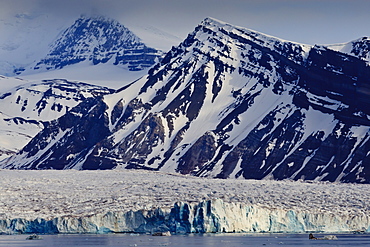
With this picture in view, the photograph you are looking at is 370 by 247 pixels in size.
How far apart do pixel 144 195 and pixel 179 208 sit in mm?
17394

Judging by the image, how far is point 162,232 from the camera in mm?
141500

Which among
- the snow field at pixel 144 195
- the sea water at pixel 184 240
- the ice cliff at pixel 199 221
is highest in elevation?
the snow field at pixel 144 195

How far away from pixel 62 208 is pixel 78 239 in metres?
6.86

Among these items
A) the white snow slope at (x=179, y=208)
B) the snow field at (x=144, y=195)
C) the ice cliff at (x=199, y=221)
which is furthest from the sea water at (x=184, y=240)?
the snow field at (x=144, y=195)

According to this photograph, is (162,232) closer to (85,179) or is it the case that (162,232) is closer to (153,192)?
(153,192)

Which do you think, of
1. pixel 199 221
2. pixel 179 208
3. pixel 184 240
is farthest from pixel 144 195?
pixel 184 240

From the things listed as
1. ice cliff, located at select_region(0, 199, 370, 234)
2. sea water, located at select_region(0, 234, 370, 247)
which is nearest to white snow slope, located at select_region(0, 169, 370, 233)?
ice cliff, located at select_region(0, 199, 370, 234)

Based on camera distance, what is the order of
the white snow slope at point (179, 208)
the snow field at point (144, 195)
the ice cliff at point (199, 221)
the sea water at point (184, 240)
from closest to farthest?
the sea water at point (184, 240) < the ice cliff at point (199, 221) < the white snow slope at point (179, 208) < the snow field at point (144, 195)

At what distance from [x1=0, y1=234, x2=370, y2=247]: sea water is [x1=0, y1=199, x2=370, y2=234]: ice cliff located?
1.30 m

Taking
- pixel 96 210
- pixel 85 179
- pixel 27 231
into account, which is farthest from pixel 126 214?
pixel 85 179

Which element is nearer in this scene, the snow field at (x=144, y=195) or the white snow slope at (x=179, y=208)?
the white snow slope at (x=179, y=208)

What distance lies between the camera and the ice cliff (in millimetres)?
137500

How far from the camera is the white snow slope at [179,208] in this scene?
138250 mm

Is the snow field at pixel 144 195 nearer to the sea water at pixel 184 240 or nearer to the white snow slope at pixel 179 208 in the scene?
the white snow slope at pixel 179 208
